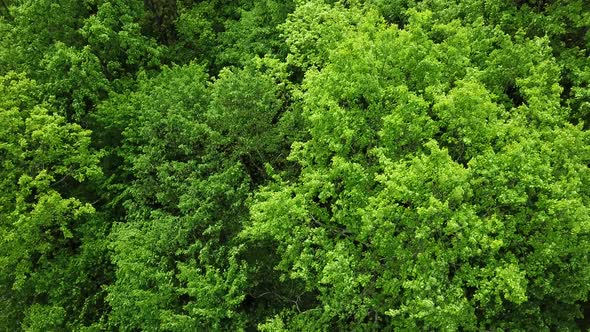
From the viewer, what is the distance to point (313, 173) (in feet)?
59.8

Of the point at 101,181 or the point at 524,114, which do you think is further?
the point at 101,181

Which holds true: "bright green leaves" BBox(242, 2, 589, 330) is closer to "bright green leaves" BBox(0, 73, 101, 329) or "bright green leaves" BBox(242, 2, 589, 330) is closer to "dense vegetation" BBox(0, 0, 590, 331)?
"dense vegetation" BBox(0, 0, 590, 331)

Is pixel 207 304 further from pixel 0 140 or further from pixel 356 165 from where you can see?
pixel 0 140

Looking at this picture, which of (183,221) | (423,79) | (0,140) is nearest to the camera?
(423,79)

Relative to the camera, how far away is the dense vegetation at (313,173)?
→ 15.6m

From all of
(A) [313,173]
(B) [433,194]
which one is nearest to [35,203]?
(A) [313,173]

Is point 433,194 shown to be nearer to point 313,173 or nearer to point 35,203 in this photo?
point 313,173

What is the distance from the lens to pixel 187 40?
3177cm

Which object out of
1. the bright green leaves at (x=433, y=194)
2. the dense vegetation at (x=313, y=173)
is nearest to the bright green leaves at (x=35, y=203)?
the dense vegetation at (x=313, y=173)

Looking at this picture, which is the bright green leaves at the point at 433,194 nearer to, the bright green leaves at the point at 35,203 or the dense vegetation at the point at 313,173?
the dense vegetation at the point at 313,173

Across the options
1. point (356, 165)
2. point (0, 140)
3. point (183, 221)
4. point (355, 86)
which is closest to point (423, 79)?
point (355, 86)

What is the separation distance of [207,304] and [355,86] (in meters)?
10.1

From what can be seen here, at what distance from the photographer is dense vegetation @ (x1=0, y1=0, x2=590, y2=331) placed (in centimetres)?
→ 1563

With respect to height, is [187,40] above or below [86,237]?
above
